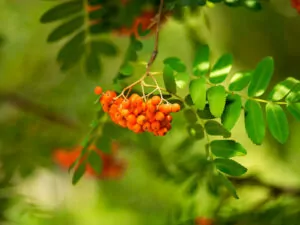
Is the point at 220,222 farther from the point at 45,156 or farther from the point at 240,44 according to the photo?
the point at 240,44

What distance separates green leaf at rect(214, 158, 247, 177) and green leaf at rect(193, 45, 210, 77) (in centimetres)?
15

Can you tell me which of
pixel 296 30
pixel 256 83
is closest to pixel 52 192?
pixel 296 30

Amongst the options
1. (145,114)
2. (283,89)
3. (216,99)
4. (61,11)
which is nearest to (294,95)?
(283,89)

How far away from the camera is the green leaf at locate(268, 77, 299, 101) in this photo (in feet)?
3.07

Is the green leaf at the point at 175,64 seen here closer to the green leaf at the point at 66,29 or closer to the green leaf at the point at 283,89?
the green leaf at the point at 283,89

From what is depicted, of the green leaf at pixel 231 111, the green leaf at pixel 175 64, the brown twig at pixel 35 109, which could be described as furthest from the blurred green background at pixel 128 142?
the green leaf at pixel 231 111

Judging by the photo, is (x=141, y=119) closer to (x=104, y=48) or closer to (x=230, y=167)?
(x=230, y=167)

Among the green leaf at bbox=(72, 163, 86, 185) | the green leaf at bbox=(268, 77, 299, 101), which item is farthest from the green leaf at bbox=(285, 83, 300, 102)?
the green leaf at bbox=(72, 163, 86, 185)

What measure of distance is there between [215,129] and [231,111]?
0.18ft

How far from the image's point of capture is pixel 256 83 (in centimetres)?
99

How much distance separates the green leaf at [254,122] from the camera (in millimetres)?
908

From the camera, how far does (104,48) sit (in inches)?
54.7

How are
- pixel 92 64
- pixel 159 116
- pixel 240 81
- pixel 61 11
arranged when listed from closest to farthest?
pixel 159 116 < pixel 240 81 < pixel 61 11 < pixel 92 64

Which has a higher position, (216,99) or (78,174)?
(216,99)
